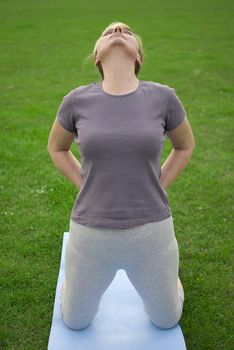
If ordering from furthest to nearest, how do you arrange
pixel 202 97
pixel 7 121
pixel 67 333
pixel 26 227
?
1. pixel 202 97
2. pixel 7 121
3. pixel 26 227
4. pixel 67 333

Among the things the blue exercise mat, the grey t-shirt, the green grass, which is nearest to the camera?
the grey t-shirt

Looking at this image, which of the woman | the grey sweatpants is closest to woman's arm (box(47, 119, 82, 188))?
the woman

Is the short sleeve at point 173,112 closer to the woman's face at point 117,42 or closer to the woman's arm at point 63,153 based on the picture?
the woman's face at point 117,42

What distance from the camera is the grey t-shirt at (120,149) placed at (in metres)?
2.31

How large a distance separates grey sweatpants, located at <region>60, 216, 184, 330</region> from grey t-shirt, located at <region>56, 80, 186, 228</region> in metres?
0.07

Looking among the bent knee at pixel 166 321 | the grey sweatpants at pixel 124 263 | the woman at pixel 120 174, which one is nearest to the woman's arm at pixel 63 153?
the woman at pixel 120 174

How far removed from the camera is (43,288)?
3.62 meters

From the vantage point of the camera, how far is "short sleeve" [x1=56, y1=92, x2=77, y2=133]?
247 cm

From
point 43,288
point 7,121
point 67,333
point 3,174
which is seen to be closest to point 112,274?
point 67,333

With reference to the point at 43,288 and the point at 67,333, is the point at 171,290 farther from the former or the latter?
the point at 43,288

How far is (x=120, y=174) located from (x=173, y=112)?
48 cm

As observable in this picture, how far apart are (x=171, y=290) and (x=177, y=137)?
926mm

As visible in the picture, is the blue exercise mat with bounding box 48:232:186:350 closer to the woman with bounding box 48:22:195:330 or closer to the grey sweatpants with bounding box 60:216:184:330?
the grey sweatpants with bounding box 60:216:184:330

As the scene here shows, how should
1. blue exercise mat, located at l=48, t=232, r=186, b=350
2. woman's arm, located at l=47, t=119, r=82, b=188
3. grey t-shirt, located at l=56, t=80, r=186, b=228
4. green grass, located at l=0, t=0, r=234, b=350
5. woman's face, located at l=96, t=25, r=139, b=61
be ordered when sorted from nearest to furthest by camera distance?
1. grey t-shirt, located at l=56, t=80, r=186, b=228
2. woman's face, located at l=96, t=25, r=139, b=61
3. woman's arm, located at l=47, t=119, r=82, b=188
4. blue exercise mat, located at l=48, t=232, r=186, b=350
5. green grass, located at l=0, t=0, r=234, b=350
